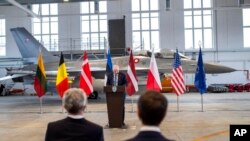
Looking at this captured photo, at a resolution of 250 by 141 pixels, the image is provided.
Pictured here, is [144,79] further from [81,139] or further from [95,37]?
[81,139]

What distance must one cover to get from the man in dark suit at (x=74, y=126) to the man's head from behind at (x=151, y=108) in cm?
87

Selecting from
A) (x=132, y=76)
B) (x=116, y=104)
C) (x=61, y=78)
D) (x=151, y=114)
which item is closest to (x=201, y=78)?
(x=132, y=76)

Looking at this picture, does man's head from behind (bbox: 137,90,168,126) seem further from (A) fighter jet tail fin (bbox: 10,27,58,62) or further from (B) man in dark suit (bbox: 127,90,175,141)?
(A) fighter jet tail fin (bbox: 10,27,58,62)

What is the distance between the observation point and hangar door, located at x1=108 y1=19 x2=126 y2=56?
2586 centimetres

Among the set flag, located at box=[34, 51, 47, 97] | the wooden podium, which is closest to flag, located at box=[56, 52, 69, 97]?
flag, located at box=[34, 51, 47, 97]

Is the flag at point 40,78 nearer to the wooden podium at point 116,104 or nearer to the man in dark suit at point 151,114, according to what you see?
the wooden podium at point 116,104

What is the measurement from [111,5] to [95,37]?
11.1 ft

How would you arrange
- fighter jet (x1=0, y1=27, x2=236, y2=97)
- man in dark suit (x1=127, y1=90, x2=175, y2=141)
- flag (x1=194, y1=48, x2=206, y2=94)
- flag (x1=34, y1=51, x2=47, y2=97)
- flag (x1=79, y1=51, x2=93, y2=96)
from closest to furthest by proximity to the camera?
man in dark suit (x1=127, y1=90, x2=175, y2=141)
flag (x1=79, y1=51, x2=93, y2=96)
flag (x1=194, y1=48, x2=206, y2=94)
flag (x1=34, y1=51, x2=47, y2=97)
fighter jet (x1=0, y1=27, x2=236, y2=97)

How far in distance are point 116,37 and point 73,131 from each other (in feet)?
77.8

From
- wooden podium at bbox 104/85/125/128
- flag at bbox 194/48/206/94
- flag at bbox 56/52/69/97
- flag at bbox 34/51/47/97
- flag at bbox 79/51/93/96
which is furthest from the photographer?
flag at bbox 34/51/47/97

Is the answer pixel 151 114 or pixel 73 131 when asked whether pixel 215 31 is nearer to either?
Result: pixel 73 131

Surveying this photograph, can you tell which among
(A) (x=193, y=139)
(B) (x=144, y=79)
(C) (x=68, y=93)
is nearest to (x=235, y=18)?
(B) (x=144, y=79)

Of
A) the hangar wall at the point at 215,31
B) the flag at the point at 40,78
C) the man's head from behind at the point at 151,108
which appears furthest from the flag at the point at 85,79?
the hangar wall at the point at 215,31

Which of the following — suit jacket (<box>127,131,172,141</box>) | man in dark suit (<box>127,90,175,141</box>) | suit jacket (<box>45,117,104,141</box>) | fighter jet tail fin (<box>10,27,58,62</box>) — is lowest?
suit jacket (<box>45,117,104,141</box>)
